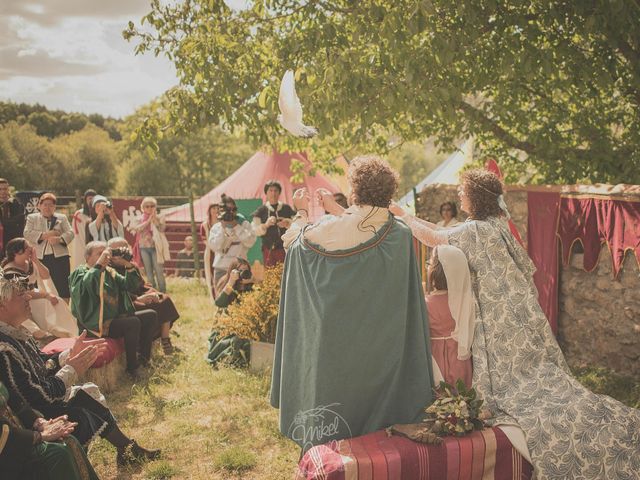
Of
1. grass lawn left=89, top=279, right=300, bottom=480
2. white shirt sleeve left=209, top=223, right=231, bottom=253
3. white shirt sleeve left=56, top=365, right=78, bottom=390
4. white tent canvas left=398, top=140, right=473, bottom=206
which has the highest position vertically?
white tent canvas left=398, top=140, right=473, bottom=206

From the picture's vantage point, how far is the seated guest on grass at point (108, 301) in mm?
5242

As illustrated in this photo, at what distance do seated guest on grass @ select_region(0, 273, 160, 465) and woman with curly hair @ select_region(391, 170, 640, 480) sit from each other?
2119mm

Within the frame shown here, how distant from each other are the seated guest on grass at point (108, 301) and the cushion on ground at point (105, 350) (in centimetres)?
6

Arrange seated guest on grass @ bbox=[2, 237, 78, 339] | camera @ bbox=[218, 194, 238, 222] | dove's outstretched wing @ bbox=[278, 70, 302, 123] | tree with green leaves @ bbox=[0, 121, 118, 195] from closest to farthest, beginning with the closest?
dove's outstretched wing @ bbox=[278, 70, 302, 123]
seated guest on grass @ bbox=[2, 237, 78, 339]
camera @ bbox=[218, 194, 238, 222]
tree with green leaves @ bbox=[0, 121, 118, 195]

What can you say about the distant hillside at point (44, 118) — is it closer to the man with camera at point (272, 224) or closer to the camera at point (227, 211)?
the camera at point (227, 211)

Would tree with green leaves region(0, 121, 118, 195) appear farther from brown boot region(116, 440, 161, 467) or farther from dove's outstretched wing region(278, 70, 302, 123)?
dove's outstretched wing region(278, 70, 302, 123)

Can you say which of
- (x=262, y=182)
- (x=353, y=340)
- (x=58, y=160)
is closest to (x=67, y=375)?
(x=353, y=340)

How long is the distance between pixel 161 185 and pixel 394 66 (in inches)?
1242

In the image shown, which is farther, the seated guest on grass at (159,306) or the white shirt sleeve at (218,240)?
the white shirt sleeve at (218,240)

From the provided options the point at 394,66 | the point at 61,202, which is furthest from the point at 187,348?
the point at 61,202

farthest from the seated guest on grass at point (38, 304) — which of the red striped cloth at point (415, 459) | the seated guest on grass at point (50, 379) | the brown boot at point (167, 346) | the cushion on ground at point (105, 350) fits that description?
the red striped cloth at point (415, 459)

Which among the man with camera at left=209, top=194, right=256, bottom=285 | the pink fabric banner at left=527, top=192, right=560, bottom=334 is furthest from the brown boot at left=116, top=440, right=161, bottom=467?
the pink fabric banner at left=527, top=192, right=560, bottom=334

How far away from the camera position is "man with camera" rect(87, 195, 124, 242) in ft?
24.3

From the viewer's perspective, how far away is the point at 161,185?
116ft
